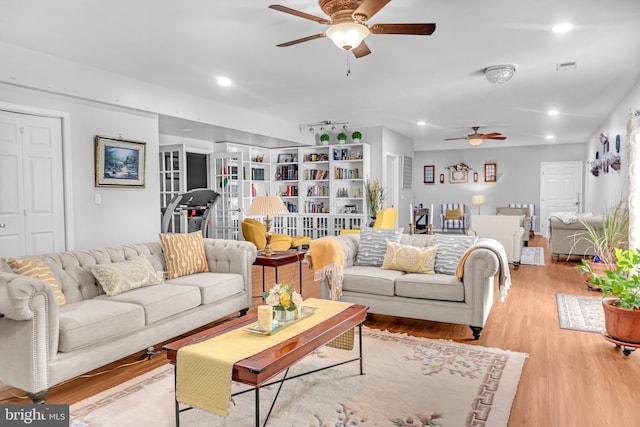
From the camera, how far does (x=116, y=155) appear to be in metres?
5.11

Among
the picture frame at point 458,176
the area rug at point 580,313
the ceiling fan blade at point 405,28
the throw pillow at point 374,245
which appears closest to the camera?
the ceiling fan blade at point 405,28

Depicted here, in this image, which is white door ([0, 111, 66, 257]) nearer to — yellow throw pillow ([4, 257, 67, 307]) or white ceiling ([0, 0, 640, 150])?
white ceiling ([0, 0, 640, 150])

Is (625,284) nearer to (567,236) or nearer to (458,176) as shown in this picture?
(567,236)

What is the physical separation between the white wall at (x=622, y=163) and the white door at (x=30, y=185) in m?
5.87

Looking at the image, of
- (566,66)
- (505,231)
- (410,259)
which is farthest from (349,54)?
(505,231)

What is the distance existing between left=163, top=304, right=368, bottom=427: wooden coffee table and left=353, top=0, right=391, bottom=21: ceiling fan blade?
1890mm

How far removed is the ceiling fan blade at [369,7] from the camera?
8.50ft

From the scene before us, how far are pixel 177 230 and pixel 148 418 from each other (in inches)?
203

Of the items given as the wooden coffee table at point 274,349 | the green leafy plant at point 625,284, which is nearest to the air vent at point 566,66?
the green leafy plant at point 625,284

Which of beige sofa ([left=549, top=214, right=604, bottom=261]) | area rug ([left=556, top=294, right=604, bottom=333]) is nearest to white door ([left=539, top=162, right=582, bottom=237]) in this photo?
beige sofa ([left=549, top=214, right=604, bottom=261])

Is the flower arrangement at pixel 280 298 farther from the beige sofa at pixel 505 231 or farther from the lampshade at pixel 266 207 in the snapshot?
the beige sofa at pixel 505 231

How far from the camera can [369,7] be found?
2682mm

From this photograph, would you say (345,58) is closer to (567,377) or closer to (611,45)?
(611,45)

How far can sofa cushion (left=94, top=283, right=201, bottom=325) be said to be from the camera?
10.5 ft
